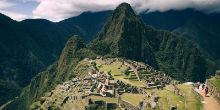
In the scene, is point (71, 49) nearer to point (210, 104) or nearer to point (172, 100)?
point (172, 100)

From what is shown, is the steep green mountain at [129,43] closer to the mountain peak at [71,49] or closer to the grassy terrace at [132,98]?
the mountain peak at [71,49]

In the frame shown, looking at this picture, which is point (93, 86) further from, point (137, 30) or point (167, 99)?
point (137, 30)

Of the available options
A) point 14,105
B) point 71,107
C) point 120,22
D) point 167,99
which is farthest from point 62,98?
point 120,22

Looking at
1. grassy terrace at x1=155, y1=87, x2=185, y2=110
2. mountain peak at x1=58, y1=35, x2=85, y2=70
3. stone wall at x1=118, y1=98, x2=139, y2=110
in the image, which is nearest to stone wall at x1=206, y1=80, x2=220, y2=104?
grassy terrace at x1=155, y1=87, x2=185, y2=110

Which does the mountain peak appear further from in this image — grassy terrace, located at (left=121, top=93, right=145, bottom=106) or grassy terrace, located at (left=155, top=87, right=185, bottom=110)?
grassy terrace, located at (left=155, top=87, right=185, bottom=110)

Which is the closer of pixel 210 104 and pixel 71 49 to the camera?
pixel 210 104

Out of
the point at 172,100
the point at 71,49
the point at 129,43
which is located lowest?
the point at 172,100

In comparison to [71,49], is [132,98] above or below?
below

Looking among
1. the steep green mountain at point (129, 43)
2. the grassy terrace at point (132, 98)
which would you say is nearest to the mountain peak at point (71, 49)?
the steep green mountain at point (129, 43)

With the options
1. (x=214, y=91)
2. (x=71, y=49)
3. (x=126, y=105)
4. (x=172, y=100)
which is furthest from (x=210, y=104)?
(x=71, y=49)

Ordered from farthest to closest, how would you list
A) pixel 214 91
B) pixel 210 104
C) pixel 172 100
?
pixel 172 100 < pixel 214 91 < pixel 210 104

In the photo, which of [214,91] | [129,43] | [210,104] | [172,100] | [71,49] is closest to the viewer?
[210,104]
